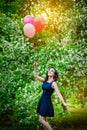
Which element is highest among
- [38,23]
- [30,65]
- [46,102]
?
[38,23]

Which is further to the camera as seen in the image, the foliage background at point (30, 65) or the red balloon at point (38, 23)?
the foliage background at point (30, 65)

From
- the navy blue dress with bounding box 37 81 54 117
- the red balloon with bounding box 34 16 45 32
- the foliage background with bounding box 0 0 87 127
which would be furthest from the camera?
the foliage background with bounding box 0 0 87 127

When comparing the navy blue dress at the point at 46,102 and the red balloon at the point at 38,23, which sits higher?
the red balloon at the point at 38,23

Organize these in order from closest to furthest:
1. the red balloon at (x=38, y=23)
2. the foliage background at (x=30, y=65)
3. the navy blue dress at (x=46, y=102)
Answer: the navy blue dress at (x=46, y=102) < the red balloon at (x=38, y=23) < the foliage background at (x=30, y=65)

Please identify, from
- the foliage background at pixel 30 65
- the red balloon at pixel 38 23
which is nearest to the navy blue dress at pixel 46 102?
the red balloon at pixel 38 23

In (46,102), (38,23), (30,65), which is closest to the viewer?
(46,102)

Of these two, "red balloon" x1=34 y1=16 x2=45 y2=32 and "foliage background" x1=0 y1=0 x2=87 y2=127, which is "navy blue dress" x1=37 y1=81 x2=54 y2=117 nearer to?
"red balloon" x1=34 y1=16 x2=45 y2=32

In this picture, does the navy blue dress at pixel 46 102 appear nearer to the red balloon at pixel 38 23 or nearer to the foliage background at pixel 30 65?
the red balloon at pixel 38 23

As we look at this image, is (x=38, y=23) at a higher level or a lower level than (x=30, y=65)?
higher

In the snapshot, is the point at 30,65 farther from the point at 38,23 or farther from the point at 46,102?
the point at 46,102

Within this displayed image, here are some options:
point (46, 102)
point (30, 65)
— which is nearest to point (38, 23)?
point (46, 102)

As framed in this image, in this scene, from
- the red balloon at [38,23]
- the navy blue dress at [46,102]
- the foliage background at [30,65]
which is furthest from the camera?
the foliage background at [30,65]

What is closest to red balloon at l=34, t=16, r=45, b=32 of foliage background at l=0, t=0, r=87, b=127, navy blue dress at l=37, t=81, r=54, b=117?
navy blue dress at l=37, t=81, r=54, b=117

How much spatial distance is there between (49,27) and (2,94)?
41.7 feet
